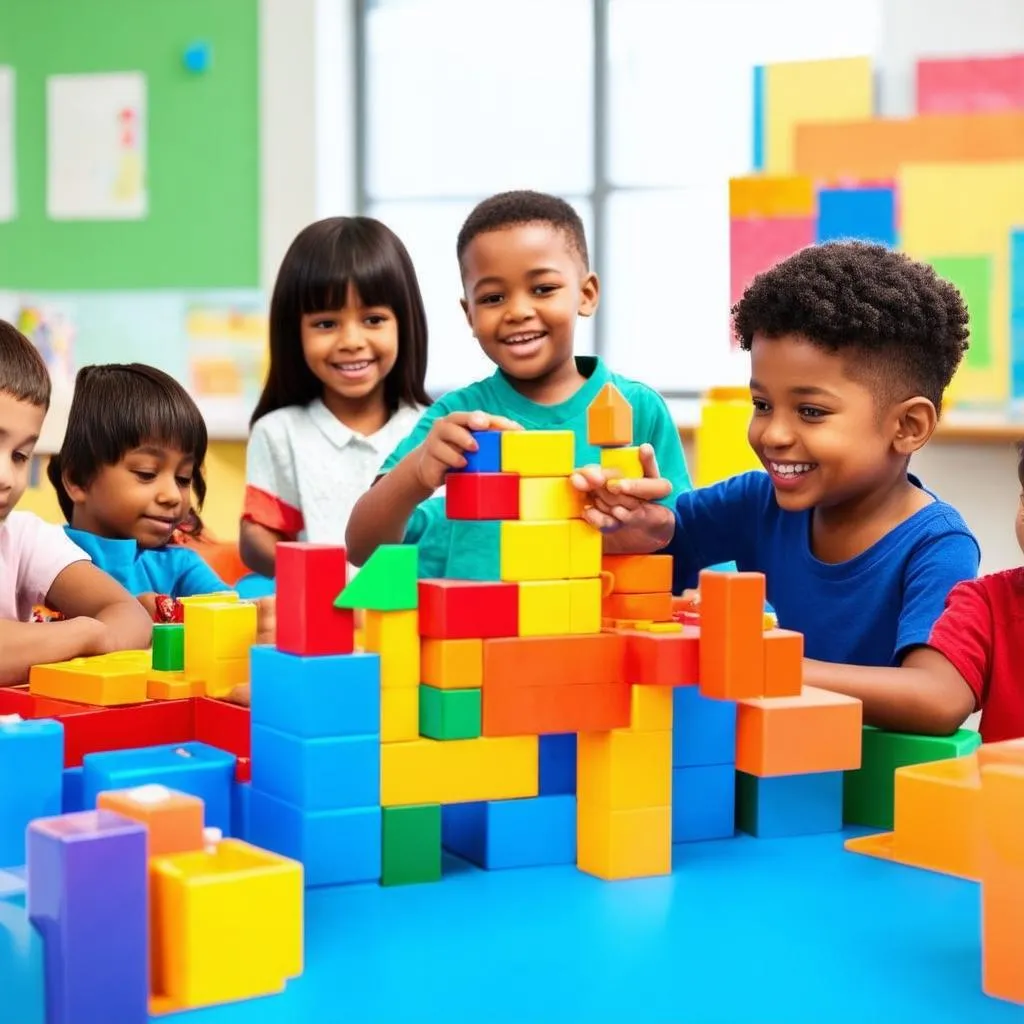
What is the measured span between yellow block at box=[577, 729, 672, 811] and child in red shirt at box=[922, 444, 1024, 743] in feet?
1.03

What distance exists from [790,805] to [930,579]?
12.0 inches

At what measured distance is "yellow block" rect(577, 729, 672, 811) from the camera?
80 centimetres

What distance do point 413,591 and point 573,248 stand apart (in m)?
0.93

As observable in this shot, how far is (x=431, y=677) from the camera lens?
0.79m

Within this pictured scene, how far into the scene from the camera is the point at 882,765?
3.05 ft

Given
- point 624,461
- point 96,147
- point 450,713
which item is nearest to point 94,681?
point 450,713

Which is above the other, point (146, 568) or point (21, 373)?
point (21, 373)

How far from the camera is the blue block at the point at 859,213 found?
3023 mm

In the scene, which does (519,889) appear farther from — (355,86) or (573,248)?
(355,86)

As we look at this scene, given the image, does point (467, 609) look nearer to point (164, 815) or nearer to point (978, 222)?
point (164, 815)

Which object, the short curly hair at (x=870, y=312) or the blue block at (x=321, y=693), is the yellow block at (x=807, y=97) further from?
the blue block at (x=321, y=693)

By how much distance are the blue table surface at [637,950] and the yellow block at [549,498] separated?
0.68 feet

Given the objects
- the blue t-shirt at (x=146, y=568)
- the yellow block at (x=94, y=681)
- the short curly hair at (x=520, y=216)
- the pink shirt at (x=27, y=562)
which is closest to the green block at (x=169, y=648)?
the yellow block at (x=94, y=681)

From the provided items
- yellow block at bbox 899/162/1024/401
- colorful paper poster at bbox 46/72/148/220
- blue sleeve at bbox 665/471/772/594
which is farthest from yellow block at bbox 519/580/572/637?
colorful paper poster at bbox 46/72/148/220
